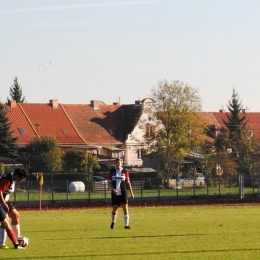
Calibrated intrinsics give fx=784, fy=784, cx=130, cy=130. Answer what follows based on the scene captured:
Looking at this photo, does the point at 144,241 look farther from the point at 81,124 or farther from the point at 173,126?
the point at 81,124

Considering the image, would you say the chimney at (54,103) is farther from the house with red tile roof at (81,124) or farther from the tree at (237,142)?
the tree at (237,142)

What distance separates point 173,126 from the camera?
73.5m

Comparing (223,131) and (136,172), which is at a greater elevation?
(223,131)

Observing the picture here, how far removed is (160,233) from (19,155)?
182 feet

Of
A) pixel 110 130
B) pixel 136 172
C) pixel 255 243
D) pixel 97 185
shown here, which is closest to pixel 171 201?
pixel 97 185

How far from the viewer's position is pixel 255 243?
1736cm

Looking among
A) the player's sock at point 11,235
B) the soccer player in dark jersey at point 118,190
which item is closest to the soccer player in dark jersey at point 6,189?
the player's sock at point 11,235

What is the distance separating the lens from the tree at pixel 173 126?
72.2 m

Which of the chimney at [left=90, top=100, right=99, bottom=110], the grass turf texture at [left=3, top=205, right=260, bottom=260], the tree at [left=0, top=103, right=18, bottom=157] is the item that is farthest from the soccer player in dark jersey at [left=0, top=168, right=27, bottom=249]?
the chimney at [left=90, top=100, right=99, bottom=110]

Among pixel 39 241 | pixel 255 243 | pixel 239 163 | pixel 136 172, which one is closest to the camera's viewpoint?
pixel 255 243

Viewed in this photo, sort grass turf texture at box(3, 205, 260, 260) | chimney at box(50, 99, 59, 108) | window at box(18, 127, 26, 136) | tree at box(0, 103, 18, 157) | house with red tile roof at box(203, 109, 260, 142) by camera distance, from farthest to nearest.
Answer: house with red tile roof at box(203, 109, 260, 142)
chimney at box(50, 99, 59, 108)
window at box(18, 127, 26, 136)
tree at box(0, 103, 18, 157)
grass turf texture at box(3, 205, 260, 260)

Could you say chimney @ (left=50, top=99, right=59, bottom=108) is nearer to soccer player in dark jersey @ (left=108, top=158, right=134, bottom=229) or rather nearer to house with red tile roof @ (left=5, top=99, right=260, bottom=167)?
house with red tile roof @ (left=5, top=99, right=260, bottom=167)

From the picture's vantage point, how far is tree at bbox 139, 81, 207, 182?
237 ft

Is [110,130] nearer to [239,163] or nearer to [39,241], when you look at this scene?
[239,163]
